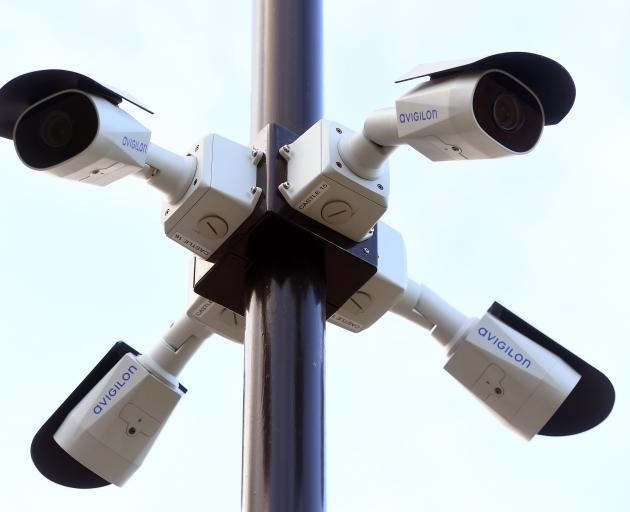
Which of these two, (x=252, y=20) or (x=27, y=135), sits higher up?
(x=252, y=20)

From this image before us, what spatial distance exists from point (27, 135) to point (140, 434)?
0.82 meters

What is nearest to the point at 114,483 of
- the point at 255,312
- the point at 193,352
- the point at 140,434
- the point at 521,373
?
the point at 140,434

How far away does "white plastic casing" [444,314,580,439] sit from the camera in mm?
2898

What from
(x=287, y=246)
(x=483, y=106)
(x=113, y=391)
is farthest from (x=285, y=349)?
(x=113, y=391)

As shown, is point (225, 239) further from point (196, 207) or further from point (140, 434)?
point (140, 434)

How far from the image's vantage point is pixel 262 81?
2.85 metres

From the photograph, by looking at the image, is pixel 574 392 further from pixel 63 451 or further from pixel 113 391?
pixel 63 451

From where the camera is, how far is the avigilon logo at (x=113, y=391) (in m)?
2.91

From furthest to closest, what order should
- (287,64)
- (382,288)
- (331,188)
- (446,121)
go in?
(287,64) < (382,288) < (331,188) < (446,121)

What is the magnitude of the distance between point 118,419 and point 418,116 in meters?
1.09

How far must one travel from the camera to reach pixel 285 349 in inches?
93.1

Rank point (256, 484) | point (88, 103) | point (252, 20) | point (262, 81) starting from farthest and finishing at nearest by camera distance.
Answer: point (252, 20) → point (262, 81) → point (88, 103) → point (256, 484)

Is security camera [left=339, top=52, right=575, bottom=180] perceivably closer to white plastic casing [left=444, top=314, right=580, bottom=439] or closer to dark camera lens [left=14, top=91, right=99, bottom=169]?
dark camera lens [left=14, top=91, right=99, bottom=169]

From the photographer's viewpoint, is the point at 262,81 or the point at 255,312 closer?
the point at 255,312
